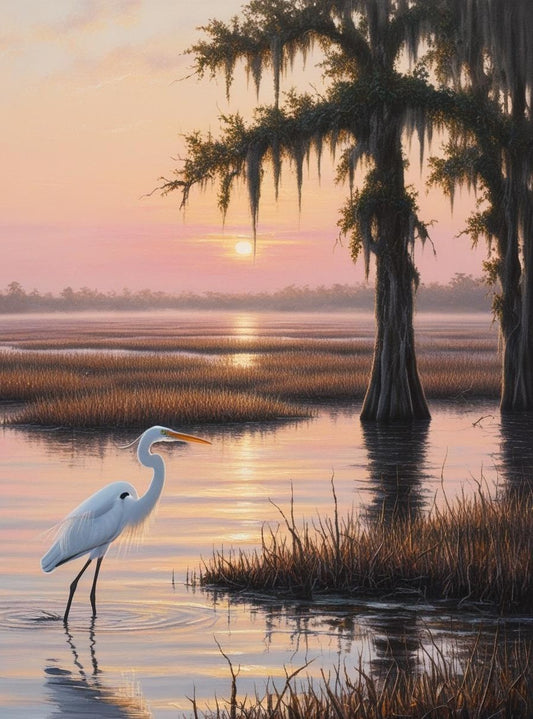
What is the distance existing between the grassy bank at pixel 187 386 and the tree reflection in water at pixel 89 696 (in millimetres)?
20574

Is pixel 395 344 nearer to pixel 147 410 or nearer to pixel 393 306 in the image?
pixel 393 306

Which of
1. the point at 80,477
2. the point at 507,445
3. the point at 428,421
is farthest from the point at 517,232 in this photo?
the point at 80,477

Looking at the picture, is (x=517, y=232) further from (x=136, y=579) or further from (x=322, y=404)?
(x=136, y=579)

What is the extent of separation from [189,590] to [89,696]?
3.38m

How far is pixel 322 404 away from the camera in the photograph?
1415 inches

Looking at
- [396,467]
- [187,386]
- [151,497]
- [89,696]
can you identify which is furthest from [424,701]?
[187,386]

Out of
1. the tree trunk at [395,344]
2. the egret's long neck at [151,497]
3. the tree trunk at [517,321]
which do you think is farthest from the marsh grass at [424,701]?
the tree trunk at [517,321]

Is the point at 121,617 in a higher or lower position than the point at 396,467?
higher

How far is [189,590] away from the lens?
11305 mm

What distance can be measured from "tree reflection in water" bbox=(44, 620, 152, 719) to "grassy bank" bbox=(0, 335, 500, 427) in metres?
20.6

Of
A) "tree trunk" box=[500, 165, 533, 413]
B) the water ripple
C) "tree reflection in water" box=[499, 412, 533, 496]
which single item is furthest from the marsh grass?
"tree trunk" box=[500, 165, 533, 413]

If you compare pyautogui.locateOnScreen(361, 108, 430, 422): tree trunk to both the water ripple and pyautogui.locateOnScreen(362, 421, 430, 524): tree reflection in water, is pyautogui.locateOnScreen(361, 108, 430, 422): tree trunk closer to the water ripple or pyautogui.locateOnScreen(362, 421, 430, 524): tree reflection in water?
pyautogui.locateOnScreen(362, 421, 430, 524): tree reflection in water

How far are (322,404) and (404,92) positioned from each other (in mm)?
10437

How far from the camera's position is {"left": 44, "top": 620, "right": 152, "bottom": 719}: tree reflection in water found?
7500 mm
